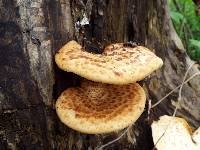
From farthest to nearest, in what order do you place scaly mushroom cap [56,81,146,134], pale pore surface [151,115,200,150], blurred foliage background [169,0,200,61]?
1. blurred foliage background [169,0,200,61]
2. pale pore surface [151,115,200,150]
3. scaly mushroom cap [56,81,146,134]

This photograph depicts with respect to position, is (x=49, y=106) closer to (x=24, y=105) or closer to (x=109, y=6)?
(x=24, y=105)

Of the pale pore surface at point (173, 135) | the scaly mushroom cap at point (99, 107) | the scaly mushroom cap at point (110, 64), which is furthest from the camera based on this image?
the pale pore surface at point (173, 135)

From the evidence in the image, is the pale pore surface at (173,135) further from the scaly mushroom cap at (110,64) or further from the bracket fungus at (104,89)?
the scaly mushroom cap at (110,64)

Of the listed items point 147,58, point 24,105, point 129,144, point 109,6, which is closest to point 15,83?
point 24,105

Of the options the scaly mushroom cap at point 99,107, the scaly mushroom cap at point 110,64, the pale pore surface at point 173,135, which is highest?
the scaly mushroom cap at point 110,64

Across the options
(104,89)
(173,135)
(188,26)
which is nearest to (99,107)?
(104,89)

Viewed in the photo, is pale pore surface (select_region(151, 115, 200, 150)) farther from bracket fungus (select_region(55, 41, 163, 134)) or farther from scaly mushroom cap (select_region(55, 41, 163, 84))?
scaly mushroom cap (select_region(55, 41, 163, 84))

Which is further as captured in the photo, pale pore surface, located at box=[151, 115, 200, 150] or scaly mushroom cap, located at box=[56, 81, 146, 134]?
pale pore surface, located at box=[151, 115, 200, 150]

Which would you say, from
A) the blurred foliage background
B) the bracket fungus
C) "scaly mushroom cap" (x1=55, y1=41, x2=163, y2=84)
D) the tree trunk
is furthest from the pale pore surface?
the blurred foliage background

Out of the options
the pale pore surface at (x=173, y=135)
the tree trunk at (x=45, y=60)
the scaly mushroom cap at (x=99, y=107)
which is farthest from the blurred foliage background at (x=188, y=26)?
the scaly mushroom cap at (x=99, y=107)
